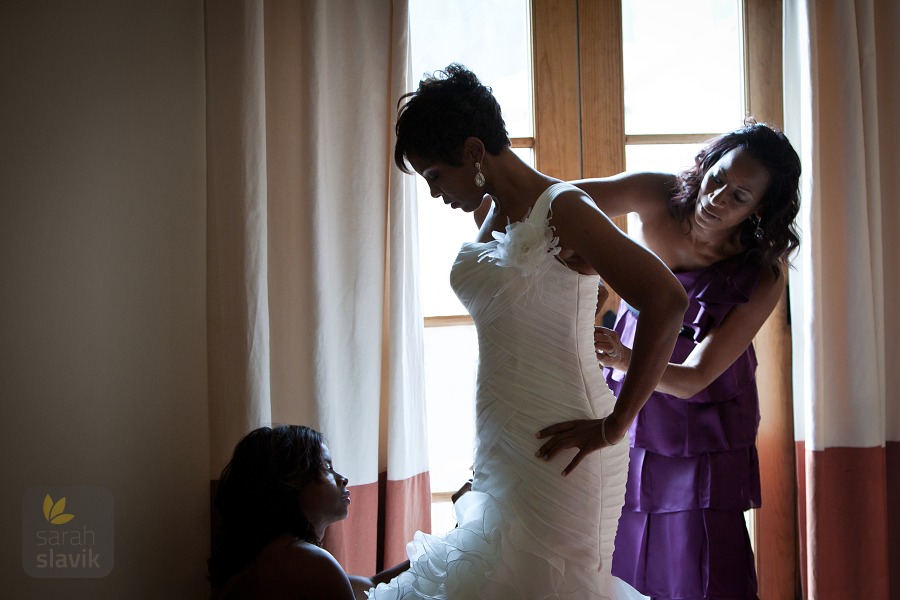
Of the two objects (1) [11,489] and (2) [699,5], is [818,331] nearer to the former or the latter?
(2) [699,5]

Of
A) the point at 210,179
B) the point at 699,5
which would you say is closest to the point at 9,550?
the point at 210,179

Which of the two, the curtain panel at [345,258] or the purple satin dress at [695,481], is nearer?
the purple satin dress at [695,481]

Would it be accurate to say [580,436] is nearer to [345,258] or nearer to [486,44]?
[345,258]

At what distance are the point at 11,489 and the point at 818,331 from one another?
2.13 m

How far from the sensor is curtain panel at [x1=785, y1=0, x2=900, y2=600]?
85.2 inches

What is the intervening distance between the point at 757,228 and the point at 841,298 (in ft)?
2.14

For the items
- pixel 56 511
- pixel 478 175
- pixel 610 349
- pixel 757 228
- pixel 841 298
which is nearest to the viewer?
pixel 478 175

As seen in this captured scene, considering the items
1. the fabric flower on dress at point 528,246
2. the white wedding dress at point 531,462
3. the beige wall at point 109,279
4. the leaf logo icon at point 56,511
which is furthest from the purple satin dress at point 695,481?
the leaf logo icon at point 56,511

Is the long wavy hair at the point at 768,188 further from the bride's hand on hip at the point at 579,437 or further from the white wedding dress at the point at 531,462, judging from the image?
the bride's hand on hip at the point at 579,437

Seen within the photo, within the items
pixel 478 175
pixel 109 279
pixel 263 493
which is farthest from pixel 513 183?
pixel 109 279

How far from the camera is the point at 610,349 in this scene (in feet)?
5.12

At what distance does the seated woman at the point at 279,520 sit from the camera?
1.37 meters

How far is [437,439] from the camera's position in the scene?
2.29m

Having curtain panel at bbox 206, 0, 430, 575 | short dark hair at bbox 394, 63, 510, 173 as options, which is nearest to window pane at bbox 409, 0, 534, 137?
curtain panel at bbox 206, 0, 430, 575
